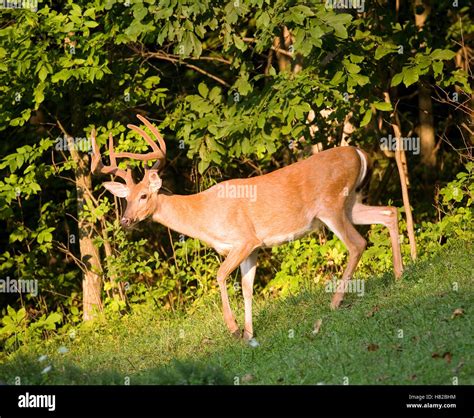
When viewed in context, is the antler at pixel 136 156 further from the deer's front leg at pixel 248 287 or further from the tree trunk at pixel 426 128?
the tree trunk at pixel 426 128

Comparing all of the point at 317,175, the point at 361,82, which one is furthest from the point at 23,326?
the point at 361,82

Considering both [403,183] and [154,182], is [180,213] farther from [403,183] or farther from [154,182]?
[403,183]

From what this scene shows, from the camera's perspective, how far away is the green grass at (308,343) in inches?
273

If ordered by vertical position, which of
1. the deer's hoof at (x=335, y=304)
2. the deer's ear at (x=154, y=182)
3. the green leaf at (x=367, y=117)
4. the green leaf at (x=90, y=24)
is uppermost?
the green leaf at (x=90, y=24)

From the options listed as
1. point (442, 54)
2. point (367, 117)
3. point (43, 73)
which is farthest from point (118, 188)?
point (442, 54)

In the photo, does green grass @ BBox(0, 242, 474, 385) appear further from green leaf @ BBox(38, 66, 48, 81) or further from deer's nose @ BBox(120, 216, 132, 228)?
green leaf @ BBox(38, 66, 48, 81)

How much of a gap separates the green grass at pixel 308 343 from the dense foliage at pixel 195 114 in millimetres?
1133

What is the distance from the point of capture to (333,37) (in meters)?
9.73

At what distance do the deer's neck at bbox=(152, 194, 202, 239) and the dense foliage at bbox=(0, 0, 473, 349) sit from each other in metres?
0.93

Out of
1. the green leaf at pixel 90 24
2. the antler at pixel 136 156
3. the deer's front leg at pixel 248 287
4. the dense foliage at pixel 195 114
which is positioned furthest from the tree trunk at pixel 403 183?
the green leaf at pixel 90 24

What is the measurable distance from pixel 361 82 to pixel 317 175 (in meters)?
1.05
